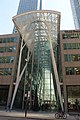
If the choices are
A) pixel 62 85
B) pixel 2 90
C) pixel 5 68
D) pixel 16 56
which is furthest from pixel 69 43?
pixel 2 90

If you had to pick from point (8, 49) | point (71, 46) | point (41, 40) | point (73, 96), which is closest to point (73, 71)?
point (73, 96)

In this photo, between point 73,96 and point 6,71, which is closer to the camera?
point 73,96

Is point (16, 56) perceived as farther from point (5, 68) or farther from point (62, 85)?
point (62, 85)

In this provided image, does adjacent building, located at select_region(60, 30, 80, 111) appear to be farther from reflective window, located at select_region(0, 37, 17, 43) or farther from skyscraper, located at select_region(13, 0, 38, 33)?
skyscraper, located at select_region(13, 0, 38, 33)

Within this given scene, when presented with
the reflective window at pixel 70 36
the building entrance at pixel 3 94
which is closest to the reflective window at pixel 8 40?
the building entrance at pixel 3 94

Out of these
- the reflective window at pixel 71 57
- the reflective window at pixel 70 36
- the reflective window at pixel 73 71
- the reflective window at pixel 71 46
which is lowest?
the reflective window at pixel 73 71

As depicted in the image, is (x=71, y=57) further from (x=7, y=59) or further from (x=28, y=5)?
(x=28, y=5)

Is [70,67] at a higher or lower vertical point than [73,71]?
higher

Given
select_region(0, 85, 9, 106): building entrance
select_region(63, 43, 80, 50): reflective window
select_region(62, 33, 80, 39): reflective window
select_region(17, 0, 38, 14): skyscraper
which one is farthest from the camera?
select_region(17, 0, 38, 14): skyscraper

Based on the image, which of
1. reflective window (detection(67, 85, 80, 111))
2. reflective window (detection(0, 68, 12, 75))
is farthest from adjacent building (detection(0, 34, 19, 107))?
reflective window (detection(67, 85, 80, 111))

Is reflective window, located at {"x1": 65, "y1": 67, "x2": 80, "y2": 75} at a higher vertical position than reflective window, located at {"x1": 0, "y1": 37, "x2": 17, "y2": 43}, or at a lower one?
lower

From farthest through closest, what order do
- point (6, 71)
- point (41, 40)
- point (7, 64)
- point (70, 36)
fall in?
point (41, 40) → point (7, 64) → point (70, 36) → point (6, 71)

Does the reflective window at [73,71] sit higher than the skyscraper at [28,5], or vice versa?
the skyscraper at [28,5]

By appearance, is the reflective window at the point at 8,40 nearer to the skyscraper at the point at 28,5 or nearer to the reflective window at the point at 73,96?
the reflective window at the point at 73,96
